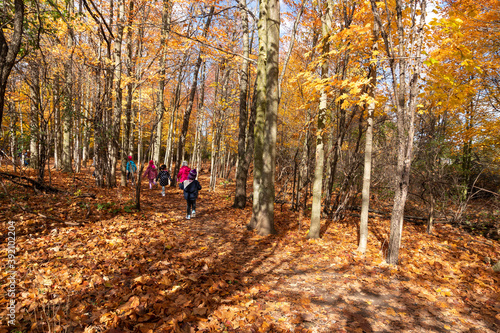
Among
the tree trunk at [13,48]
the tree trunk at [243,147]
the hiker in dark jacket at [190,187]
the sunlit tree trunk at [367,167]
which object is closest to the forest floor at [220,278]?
the sunlit tree trunk at [367,167]

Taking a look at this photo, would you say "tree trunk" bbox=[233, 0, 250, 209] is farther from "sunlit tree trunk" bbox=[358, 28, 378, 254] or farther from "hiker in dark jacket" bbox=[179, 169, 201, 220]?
"sunlit tree trunk" bbox=[358, 28, 378, 254]

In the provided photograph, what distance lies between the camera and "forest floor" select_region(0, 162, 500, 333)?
259cm

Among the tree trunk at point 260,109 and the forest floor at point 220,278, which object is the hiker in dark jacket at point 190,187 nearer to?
the forest floor at point 220,278

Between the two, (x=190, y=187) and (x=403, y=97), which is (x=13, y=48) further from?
(x=403, y=97)

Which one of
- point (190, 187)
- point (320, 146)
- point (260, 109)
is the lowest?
point (190, 187)

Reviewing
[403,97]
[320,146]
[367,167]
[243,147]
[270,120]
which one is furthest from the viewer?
[243,147]

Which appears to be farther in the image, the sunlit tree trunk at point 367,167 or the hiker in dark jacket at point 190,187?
the hiker in dark jacket at point 190,187

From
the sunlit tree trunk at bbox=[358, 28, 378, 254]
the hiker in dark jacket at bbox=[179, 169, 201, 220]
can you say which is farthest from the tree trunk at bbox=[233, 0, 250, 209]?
the sunlit tree trunk at bbox=[358, 28, 378, 254]

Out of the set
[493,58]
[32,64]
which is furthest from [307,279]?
[493,58]

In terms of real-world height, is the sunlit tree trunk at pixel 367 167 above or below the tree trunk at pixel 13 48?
below

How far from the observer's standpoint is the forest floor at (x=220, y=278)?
8.50 ft

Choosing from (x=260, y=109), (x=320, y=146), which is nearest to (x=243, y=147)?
(x=260, y=109)

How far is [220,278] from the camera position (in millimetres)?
3523

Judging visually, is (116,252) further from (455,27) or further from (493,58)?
(493,58)
